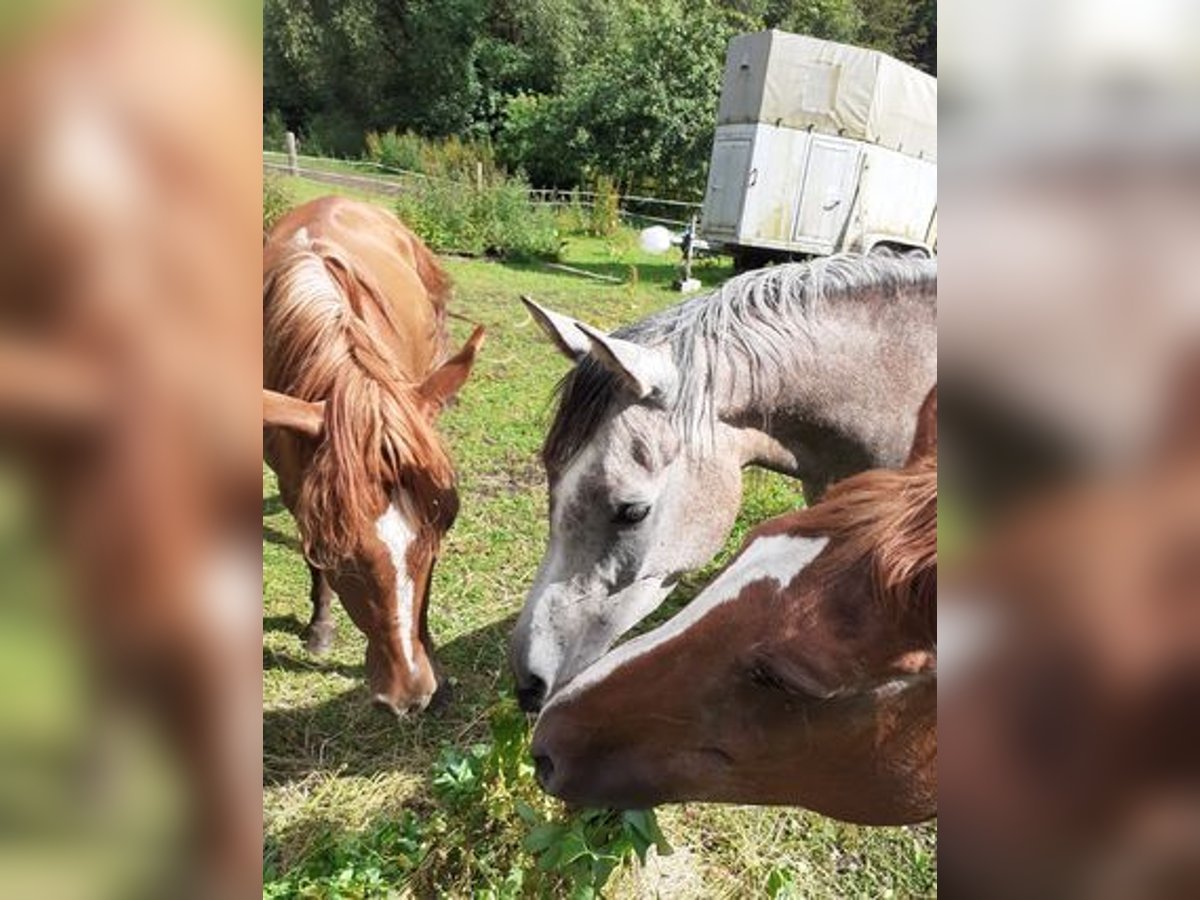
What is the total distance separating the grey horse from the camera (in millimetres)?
2271

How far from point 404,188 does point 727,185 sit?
5919 millimetres

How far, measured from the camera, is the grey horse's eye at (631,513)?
2.24 meters

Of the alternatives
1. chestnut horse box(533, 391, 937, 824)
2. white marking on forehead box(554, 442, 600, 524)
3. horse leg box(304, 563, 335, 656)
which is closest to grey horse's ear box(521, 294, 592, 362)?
white marking on forehead box(554, 442, 600, 524)

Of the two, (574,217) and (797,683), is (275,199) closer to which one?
(574,217)

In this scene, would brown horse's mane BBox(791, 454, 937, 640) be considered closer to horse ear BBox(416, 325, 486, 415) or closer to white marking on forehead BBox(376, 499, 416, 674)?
white marking on forehead BBox(376, 499, 416, 674)

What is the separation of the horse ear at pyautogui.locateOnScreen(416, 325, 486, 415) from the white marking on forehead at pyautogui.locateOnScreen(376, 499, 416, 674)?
424mm

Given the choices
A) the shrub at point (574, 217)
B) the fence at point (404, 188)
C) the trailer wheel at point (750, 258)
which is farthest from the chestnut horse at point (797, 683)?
the shrub at point (574, 217)

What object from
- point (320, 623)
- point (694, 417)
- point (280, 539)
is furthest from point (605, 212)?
point (694, 417)

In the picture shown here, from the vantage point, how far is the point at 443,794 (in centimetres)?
225

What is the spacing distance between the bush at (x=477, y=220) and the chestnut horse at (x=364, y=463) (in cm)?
1140
